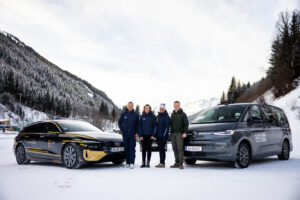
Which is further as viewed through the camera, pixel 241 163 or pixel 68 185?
pixel 241 163

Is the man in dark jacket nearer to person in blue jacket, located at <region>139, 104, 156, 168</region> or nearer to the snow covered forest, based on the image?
person in blue jacket, located at <region>139, 104, 156, 168</region>

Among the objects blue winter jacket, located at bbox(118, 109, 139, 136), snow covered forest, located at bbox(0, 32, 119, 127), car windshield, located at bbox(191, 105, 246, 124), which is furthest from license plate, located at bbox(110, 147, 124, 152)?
snow covered forest, located at bbox(0, 32, 119, 127)

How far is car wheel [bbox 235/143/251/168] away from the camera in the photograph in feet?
26.4

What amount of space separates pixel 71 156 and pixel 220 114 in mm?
4670

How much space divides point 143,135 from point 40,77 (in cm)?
18983

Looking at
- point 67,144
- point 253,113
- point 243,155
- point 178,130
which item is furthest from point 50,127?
point 253,113

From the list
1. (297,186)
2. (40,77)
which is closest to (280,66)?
(297,186)

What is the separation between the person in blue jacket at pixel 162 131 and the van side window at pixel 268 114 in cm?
327

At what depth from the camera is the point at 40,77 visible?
18488 centimetres

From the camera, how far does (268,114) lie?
9766 millimetres

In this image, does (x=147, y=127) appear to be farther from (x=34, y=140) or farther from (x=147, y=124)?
(x=34, y=140)

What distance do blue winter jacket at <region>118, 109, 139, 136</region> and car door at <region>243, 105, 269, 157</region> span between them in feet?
10.9

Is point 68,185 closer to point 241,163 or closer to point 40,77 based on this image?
point 241,163

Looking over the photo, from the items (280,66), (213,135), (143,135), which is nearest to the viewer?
(213,135)
